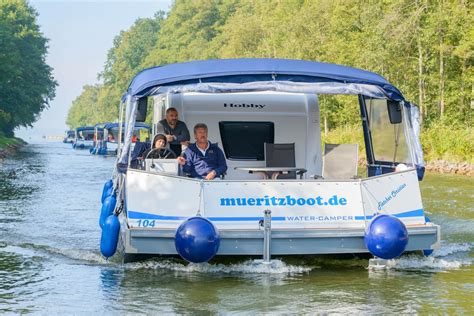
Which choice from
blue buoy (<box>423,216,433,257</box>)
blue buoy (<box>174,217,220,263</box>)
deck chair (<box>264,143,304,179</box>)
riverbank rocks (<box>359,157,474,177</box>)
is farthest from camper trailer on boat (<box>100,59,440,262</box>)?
riverbank rocks (<box>359,157,474,177</box>)

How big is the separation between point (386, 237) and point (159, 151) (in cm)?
397

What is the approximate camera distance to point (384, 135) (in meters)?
14.8

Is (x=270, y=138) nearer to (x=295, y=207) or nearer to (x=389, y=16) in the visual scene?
(x=295, y=207)

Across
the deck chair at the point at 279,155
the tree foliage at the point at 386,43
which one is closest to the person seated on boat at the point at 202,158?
the deck chair at the point at 279,155

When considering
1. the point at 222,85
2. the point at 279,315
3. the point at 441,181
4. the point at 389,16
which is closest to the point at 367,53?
the point at 389,16

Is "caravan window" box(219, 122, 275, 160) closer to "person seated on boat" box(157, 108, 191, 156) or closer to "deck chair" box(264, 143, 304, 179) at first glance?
"deck chair" box(264, 143, 304, 179)

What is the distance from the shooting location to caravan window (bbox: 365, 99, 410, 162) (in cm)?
1391

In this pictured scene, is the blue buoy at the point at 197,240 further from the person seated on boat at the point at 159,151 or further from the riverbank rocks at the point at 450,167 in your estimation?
the riverbank rocks at the point at 450,167

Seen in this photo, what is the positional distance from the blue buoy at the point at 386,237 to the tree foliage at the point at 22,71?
57.0 metres

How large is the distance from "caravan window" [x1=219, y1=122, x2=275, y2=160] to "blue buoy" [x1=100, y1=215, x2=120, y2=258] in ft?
11.2

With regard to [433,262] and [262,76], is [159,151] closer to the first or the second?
[262,76]

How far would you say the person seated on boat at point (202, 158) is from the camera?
43.9 ft

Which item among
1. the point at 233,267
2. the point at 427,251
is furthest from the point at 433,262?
the point at 233,267

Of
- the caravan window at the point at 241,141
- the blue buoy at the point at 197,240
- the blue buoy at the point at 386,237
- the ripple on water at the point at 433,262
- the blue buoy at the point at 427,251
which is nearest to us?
the blue buoy at the point at 197,240
